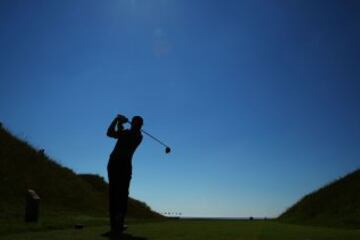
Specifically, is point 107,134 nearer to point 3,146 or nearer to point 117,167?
point 117,167

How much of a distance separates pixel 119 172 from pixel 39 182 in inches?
1070

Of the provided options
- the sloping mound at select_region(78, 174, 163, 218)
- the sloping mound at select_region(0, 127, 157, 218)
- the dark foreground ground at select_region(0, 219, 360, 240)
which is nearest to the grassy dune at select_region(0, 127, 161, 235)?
the sloping mound at select_region(0, 127, 157, 218)

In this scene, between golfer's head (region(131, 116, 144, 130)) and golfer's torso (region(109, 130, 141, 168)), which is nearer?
golfer's torso (region(109, 130, 141, 168))

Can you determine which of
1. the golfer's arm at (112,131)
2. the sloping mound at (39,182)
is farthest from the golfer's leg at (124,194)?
the sloping mound at (39,182)

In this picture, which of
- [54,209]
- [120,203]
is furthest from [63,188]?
[120,203]

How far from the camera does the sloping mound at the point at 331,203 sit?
Result: 3025 centimetres

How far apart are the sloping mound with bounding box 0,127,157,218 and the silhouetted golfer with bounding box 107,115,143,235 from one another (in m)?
17.8

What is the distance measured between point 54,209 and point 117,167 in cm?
2121

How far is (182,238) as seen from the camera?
11617mm

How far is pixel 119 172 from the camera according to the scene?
1220cm

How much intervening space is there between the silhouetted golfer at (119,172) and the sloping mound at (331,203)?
707 inches

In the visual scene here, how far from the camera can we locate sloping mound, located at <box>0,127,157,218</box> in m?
32.5

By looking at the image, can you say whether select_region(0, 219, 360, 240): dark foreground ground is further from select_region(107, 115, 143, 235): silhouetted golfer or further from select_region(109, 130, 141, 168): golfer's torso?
select_region(109, 130, 141, 168): golfer's torso

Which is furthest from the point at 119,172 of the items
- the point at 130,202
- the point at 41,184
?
the point at 130,202
